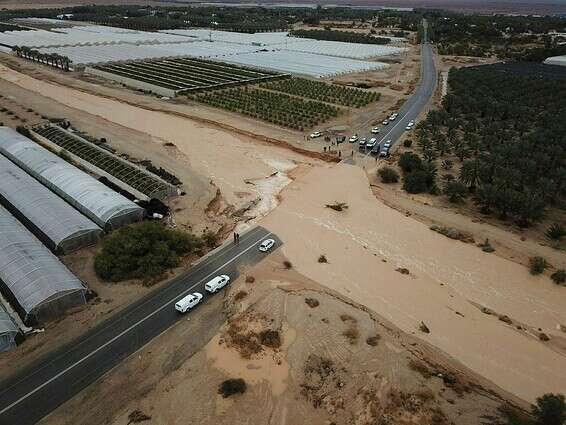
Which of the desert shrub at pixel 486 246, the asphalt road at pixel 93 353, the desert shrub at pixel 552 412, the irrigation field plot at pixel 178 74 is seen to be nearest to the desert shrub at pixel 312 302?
the asphalt road at pixel 93 353

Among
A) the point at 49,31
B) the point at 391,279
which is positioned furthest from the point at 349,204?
the point at 49,31

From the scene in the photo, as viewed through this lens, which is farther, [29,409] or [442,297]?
[442,297]

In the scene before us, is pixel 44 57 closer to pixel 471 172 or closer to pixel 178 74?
pixel 178 74

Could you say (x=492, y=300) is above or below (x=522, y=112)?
below

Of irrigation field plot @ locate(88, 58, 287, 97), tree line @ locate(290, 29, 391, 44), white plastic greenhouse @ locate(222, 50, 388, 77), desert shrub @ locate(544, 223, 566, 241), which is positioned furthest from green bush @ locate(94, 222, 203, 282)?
tree line @ locate(290, 29, 391, 44)

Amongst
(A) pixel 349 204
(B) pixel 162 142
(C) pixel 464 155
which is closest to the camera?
(A) pixel 349 204

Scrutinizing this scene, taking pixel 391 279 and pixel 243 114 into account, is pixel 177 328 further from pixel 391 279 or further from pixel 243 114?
pixel 243 114

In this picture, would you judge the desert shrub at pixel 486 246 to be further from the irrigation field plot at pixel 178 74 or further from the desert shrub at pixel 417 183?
the irrigation field plot at pixel 178 74
